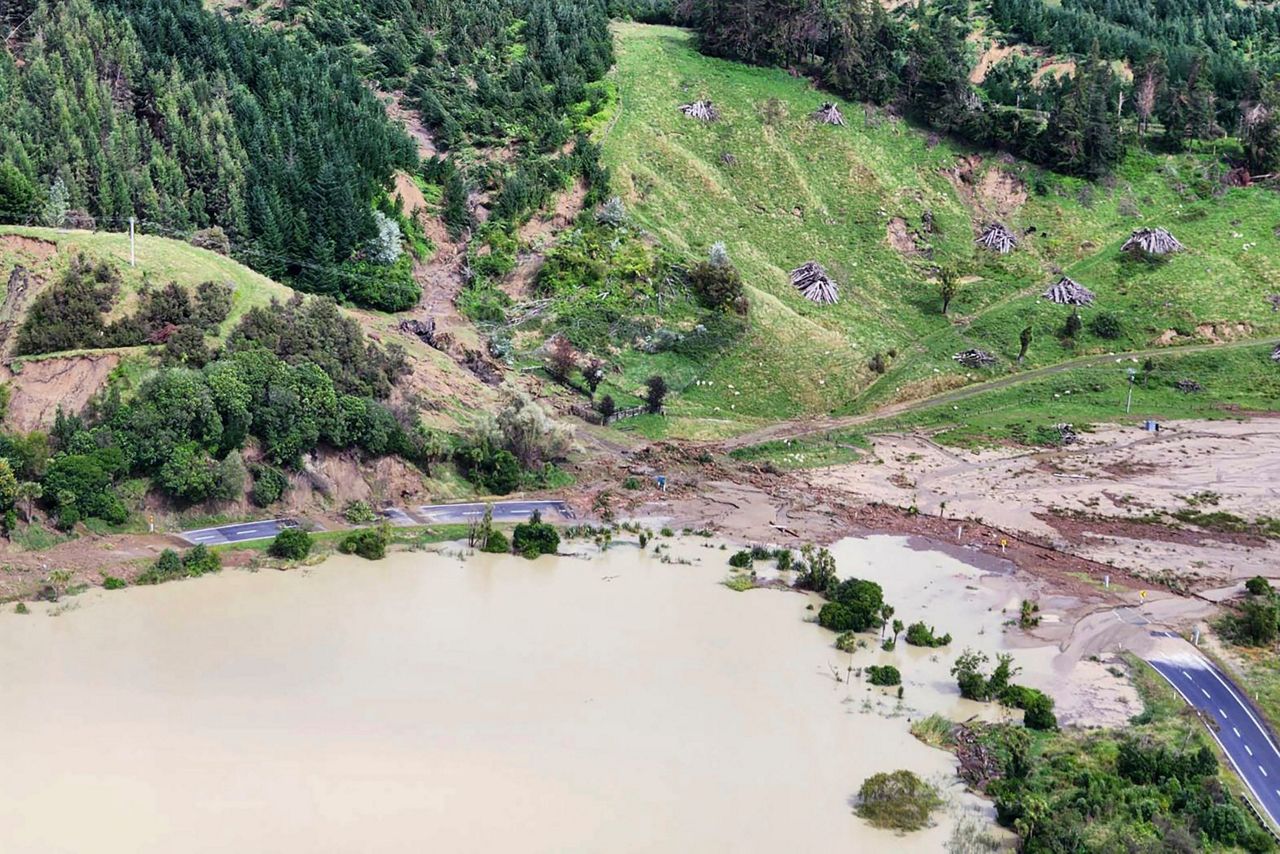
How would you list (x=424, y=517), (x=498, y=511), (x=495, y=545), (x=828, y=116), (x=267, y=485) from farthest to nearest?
(x=828, y=116) < (x=498, y=511) < (x=424, y=517) < (x=267, y=485) < (x=495, y=545)

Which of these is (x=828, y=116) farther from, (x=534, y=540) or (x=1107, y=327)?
(x=534, y=540)

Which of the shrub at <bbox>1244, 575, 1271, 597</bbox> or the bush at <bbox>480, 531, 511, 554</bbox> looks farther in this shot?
the bush at <bbox>480, 531, 511, 554</bbox>

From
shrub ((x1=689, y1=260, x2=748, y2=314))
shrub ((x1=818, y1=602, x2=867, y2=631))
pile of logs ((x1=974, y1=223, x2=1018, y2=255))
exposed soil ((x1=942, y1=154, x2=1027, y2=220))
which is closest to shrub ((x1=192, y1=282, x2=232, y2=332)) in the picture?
shrub ((x1=689, y1=260, x2=748, y2=314))

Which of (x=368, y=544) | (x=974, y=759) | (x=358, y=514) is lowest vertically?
(x=358, y=514)

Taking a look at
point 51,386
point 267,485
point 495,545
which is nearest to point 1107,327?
point 495,545

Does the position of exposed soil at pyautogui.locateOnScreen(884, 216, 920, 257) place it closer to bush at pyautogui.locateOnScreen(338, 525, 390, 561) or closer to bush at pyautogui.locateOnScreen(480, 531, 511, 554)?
bush at pyautogui.locateOnScreen(480, 531, 511, 554)

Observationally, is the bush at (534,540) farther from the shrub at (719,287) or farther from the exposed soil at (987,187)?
the exposed soil at (987,187)
